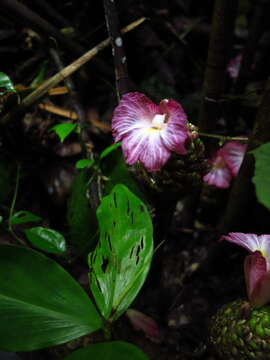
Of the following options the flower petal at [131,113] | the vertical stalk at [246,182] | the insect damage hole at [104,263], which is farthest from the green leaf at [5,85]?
the vertical stalk at [246,182]

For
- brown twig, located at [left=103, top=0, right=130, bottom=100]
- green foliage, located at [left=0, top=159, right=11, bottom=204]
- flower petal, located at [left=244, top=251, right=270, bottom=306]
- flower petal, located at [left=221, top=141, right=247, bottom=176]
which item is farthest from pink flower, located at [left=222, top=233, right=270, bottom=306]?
green foliage, located at [left=0, top=159, right=11, bottom=204]

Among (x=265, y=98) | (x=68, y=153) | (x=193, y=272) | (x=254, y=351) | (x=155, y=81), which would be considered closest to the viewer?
(x=254, y=351)

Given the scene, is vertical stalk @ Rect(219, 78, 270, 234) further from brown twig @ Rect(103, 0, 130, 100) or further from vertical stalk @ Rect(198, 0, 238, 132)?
brown twig @ Rect(103, 0, 130, 100)

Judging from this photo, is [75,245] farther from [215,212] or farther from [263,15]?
[263,15]

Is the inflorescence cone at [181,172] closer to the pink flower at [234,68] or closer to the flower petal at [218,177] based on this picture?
the flower petal at [218,177]

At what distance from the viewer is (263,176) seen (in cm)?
54

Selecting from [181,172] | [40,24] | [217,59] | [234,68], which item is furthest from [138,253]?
[234,68]

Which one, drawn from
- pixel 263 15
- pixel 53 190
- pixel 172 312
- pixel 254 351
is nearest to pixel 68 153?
pixel 53 190

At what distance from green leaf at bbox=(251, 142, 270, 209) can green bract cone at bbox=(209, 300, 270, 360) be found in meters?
0.29

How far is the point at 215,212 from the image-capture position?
4.06 feet

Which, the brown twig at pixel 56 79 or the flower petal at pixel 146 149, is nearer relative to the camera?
the flower petal at pixel 146 149

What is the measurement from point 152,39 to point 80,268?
91 cm

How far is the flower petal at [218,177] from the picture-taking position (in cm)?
103

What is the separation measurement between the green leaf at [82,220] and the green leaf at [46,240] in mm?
83
